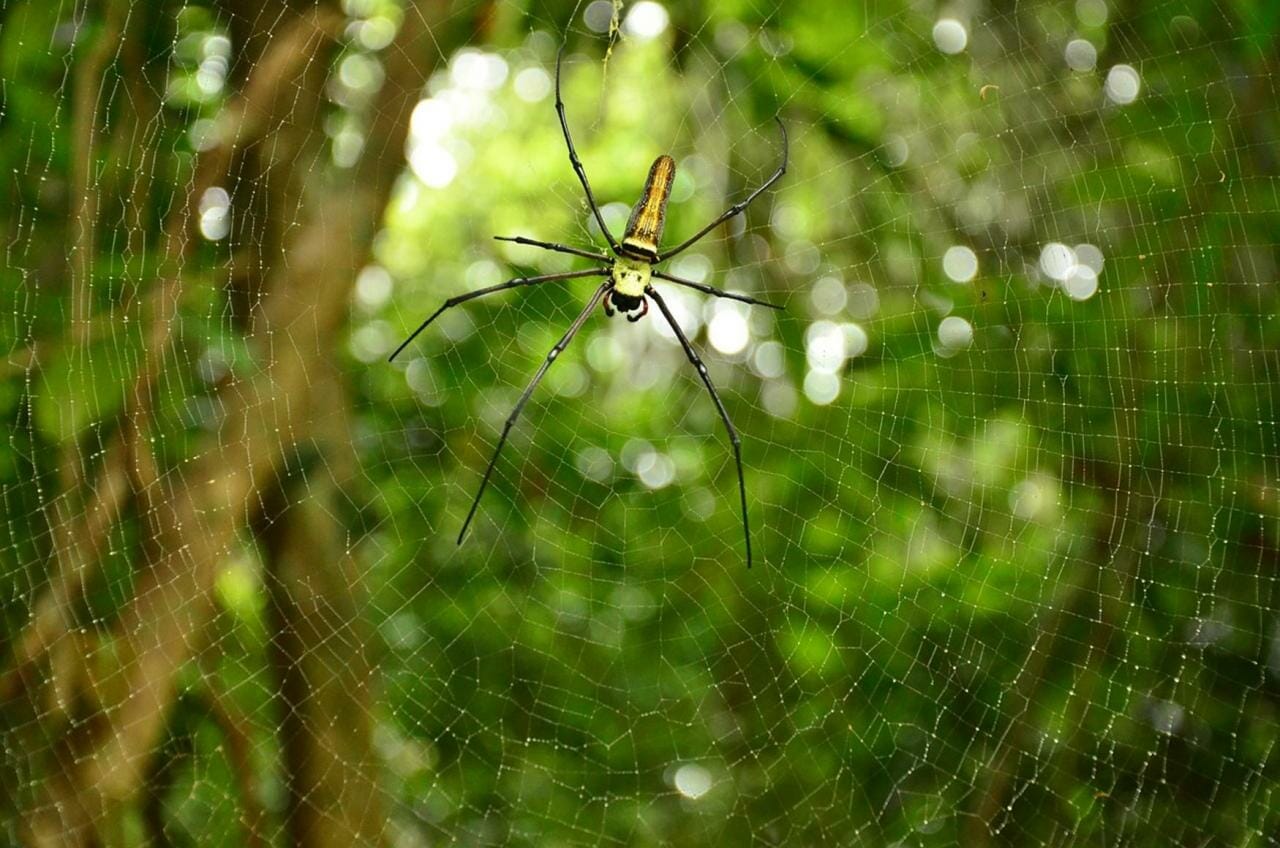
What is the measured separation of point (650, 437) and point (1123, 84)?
2.52m

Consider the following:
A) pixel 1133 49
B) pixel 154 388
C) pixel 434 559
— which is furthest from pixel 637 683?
pixel 1133 49

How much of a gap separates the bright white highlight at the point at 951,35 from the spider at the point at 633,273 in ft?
3.71

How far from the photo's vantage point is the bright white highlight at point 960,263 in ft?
12.5

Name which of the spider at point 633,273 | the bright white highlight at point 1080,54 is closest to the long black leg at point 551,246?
the spider at point 633,273

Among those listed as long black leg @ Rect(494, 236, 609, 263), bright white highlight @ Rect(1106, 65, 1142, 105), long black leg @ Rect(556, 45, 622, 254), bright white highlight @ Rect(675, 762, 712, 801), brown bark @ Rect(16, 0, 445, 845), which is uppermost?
bright white highlight @ Rect(1106, 65, 1142, 105)

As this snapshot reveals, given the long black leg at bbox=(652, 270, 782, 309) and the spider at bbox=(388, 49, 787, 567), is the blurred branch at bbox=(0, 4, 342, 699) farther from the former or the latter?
the long black leg at bbox=(652, 270, 782, 309)

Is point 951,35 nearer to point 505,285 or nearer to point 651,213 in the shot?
point 651,213

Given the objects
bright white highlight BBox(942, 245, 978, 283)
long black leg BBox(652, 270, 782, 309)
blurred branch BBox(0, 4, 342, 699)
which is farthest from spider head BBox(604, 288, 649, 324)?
bright white highlight BBox(942, 245, 978, 283)

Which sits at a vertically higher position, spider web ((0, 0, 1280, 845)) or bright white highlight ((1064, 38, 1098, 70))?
bright white highlight ((1064, 38, 1098, 70))

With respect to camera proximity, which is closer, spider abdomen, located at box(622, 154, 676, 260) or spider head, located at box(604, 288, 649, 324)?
spider abdomen, located at box(622, 154, 676, 260)

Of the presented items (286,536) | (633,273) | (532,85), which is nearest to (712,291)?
(633,273)

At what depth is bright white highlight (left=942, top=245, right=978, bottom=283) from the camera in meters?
3.82

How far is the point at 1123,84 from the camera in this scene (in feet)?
12.1

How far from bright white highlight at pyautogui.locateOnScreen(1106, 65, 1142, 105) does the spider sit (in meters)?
1.54
